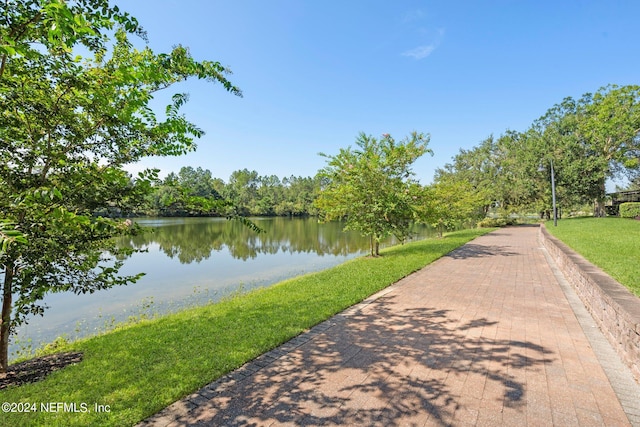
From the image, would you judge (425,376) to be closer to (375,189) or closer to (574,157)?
(375,189)

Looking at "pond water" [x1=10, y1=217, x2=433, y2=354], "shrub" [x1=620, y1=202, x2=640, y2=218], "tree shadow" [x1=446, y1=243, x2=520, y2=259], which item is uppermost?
"shrub" [x1=620, y1=202, x2=640, y2=218]

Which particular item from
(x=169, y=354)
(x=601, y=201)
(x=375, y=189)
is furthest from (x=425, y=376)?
(x=601, y=201)

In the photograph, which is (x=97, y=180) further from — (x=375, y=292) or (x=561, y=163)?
(x=561, y=163)

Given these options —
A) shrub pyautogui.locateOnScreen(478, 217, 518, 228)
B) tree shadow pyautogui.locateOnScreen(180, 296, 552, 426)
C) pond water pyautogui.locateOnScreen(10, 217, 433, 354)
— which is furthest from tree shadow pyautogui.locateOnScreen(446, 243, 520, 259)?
shrub pyautogui.locateOnScreen(478, 217, 518, 228)

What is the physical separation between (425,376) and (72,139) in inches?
202

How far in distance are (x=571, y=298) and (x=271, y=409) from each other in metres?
7.05

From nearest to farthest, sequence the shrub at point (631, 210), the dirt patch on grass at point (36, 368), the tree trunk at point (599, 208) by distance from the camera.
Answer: the dirt patch on grass at point (36, 368)
the shrub at point (631, 210)
the tree trunk at point (599, 208)

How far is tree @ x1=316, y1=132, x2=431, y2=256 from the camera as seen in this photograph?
12.1 metres

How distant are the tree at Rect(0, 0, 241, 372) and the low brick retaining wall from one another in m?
5.77

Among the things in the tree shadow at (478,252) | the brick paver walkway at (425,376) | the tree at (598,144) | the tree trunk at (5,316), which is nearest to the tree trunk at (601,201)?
the tree at (598,144)

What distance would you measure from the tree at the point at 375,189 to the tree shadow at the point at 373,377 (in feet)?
23.0

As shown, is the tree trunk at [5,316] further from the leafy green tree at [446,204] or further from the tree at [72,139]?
the leafy green tree at [446,204]

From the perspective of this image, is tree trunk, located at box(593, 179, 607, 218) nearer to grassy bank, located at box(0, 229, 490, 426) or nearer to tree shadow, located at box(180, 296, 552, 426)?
grassy bank, located at box(0, 229, 490, 426)

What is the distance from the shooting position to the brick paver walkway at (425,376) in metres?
3.04
